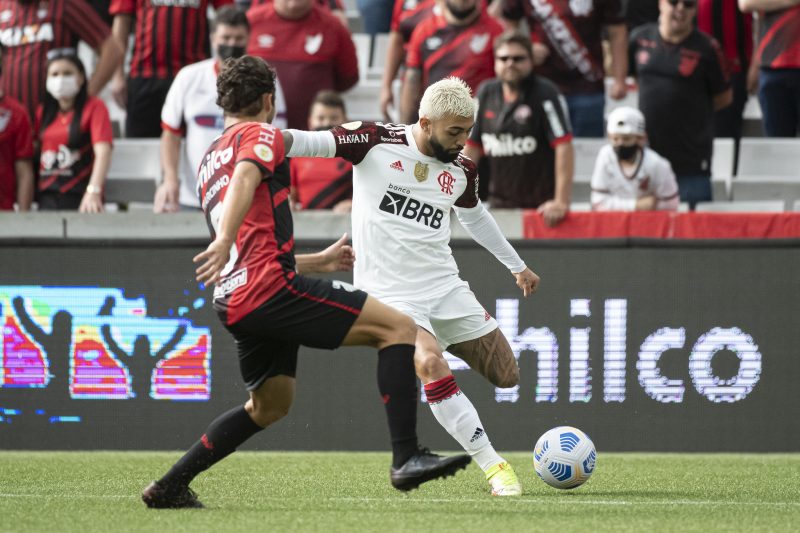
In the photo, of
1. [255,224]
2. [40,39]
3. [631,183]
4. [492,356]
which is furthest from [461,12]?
[255,224]

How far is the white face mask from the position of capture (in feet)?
32.1

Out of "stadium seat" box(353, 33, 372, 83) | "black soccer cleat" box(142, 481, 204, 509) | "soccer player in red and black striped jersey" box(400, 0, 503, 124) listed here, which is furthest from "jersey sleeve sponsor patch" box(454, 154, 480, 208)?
"stadium seat" box(353, 33, 372, 83)

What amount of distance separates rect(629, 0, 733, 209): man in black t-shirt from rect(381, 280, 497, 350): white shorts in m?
A: 3.93

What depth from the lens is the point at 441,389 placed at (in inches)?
239

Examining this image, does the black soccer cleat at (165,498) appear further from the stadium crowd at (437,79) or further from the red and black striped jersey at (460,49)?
the red and black striped jersey at (460,49)

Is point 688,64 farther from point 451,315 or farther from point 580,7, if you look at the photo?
point 451,315

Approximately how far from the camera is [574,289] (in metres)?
8.64

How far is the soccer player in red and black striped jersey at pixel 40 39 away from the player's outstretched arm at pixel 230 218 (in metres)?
5.77

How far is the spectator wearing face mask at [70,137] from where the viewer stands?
980cm

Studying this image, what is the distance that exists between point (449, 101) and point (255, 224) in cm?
116

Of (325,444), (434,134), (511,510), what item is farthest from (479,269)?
(511,510)

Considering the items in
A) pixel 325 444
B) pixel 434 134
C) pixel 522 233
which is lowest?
pixel 325 444

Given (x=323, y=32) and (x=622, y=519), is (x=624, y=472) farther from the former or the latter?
(x=323, y=32)

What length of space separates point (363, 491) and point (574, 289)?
2868mm
